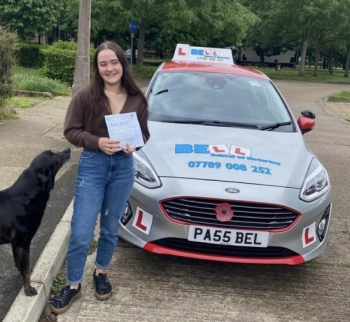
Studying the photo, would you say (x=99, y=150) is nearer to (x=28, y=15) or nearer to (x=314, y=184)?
(x=314, y=184)

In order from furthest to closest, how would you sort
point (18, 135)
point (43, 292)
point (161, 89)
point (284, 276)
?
point (18, 135) < point (161, 89) < point (284, 276) < point (43, 292)

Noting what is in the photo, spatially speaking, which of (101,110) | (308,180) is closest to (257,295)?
(308,180)

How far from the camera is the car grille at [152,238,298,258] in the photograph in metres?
3.44

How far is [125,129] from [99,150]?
0.22 m

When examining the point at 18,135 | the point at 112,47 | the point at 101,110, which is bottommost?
the point at 18,135

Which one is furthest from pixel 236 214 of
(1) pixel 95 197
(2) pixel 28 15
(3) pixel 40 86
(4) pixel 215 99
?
(2) pixel 28 15

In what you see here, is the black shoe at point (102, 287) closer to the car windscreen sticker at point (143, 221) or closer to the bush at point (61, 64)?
the car windscreen sticker at point (143, 221)

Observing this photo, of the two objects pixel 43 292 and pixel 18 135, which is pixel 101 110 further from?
pixel 18 135

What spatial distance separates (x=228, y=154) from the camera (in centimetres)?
387

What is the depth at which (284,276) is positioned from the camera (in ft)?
12.9

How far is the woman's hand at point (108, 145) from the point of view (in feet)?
9.26

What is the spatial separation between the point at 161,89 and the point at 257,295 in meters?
2.50

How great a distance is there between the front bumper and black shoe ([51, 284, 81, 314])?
595 millimetres

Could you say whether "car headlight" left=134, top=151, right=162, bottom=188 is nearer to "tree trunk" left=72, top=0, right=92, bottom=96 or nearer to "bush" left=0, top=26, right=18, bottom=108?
"tree trunk" left=72, top=0, right=92, bottom=96
